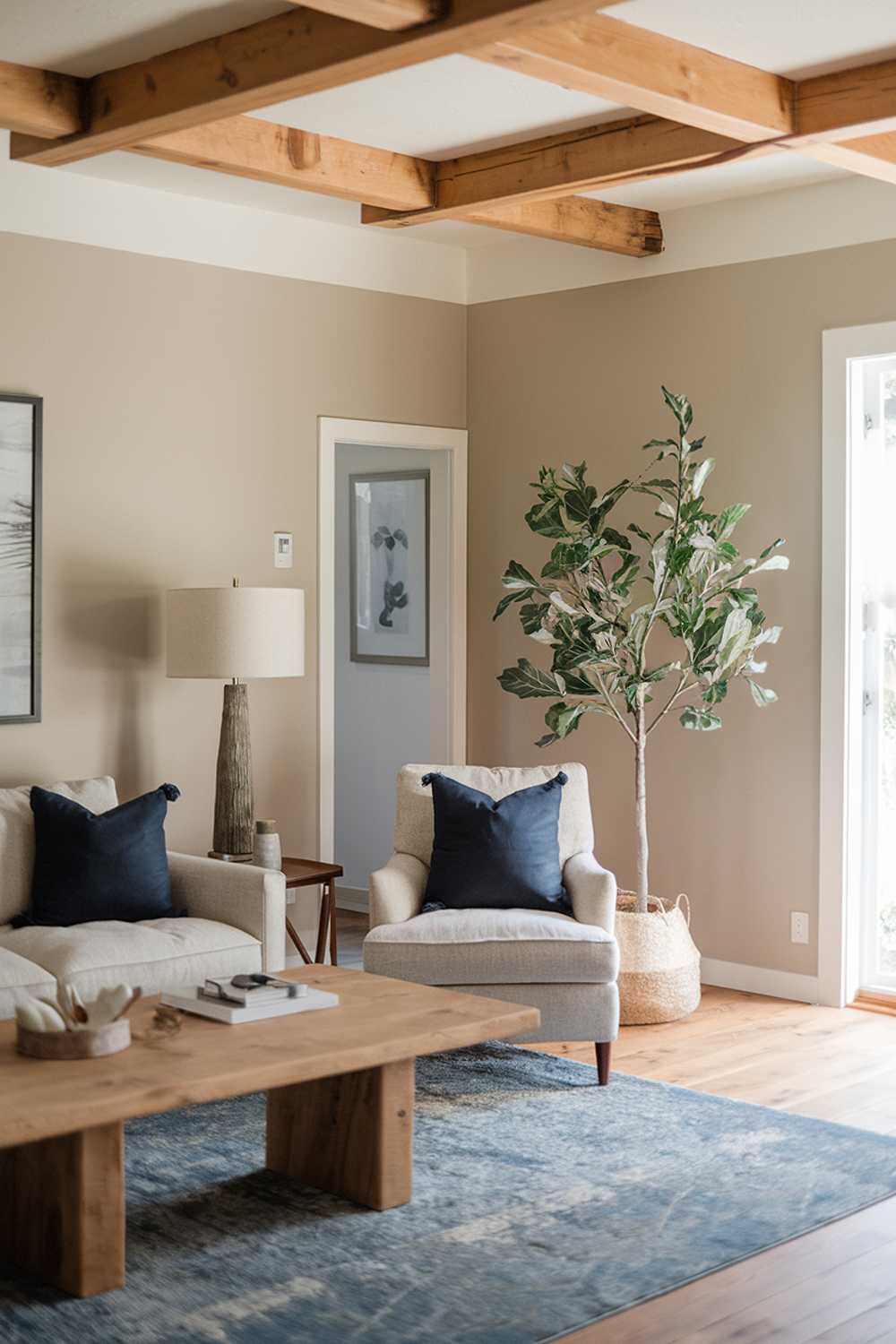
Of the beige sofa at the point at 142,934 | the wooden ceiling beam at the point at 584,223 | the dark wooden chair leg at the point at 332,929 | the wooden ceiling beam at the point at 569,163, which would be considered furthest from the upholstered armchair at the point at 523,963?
the wooden ceiling beam at the point at 584,223

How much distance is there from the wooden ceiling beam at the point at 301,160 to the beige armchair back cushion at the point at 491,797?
1.83 meters

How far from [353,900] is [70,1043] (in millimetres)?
4216

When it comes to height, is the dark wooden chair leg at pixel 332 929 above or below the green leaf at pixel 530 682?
below

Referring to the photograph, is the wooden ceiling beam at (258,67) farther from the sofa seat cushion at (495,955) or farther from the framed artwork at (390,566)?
the framed artwork at (390,566)

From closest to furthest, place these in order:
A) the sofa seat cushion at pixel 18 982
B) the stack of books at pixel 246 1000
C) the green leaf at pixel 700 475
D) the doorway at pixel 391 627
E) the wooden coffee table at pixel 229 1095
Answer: the wooden coffee table at pixel 229 1095
the stack of books at pixel 246 1000
the sofa seat cushion at pixel 18 982
the green leaf at pixel 700 475
the doorway at pixel 391 627

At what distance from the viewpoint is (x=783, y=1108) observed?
437 centimetres

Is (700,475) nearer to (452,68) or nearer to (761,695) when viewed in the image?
(761,695)

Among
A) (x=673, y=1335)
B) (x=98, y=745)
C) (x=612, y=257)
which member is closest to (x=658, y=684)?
(x=612, y=257)

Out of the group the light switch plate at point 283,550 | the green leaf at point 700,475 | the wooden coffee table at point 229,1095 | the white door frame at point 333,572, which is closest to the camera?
the wooden coffee table at point 229,1095

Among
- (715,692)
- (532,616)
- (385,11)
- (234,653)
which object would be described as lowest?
(715,692)

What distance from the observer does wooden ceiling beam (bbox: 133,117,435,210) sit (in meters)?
4.57

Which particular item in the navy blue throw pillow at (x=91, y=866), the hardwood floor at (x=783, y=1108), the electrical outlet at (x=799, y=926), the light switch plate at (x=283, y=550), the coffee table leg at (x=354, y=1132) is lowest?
the hardwood floor at (x=783, y=1108)

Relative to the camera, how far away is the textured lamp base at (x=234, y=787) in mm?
5344

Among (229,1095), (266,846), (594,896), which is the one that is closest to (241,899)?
(266,846)
